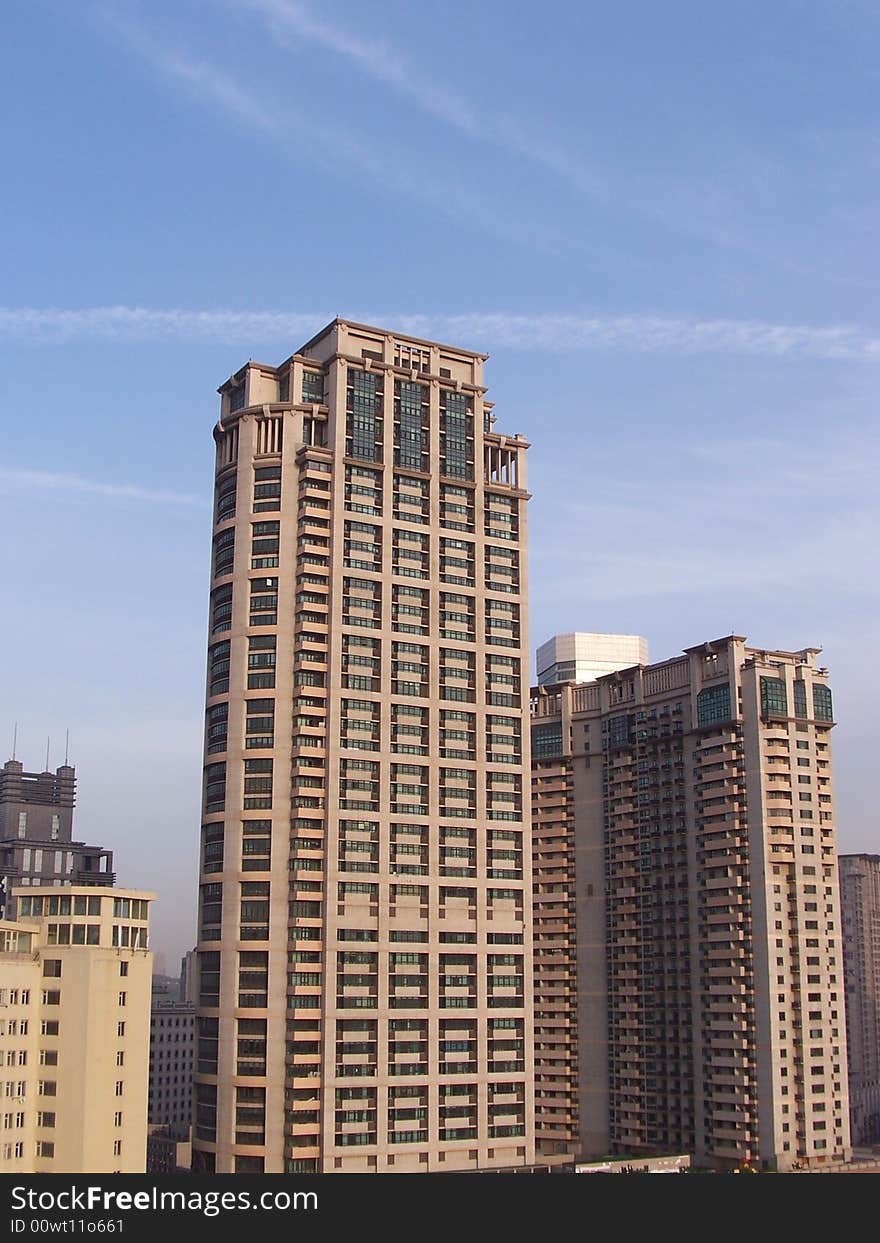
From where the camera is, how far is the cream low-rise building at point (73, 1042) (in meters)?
99.3

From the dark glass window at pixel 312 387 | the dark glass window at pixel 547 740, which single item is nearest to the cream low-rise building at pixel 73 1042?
the dark glass window at pixel 312 387

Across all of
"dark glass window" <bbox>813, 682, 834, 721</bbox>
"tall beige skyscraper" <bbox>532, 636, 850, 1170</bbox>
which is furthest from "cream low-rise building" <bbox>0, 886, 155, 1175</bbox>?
"dark glass window" <bbox>813, 682, 834, 721</bbox>

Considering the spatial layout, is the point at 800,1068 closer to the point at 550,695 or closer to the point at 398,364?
the point at 550,695

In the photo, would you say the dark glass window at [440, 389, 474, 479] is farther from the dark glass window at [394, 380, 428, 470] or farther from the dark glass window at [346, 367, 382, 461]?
the dark glass window at [346, 367, 382, 461]

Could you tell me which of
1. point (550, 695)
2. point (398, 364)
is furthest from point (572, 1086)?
point (398, 364)

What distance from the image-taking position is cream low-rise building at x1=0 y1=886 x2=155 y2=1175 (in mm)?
99312

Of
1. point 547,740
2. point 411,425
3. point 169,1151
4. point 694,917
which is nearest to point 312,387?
point 411,425

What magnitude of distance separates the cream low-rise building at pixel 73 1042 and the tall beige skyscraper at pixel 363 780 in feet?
69.0

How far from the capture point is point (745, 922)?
168 metres

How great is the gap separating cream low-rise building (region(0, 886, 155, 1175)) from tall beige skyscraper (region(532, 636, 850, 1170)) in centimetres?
8638

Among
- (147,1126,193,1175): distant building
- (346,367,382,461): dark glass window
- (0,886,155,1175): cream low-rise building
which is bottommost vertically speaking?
(147,1126,193,1175): distant building

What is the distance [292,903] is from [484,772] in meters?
24.8

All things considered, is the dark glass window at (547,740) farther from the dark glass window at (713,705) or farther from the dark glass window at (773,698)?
the dark glass window at (773,698)

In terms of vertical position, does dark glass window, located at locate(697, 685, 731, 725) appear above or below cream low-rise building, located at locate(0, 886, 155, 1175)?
above
